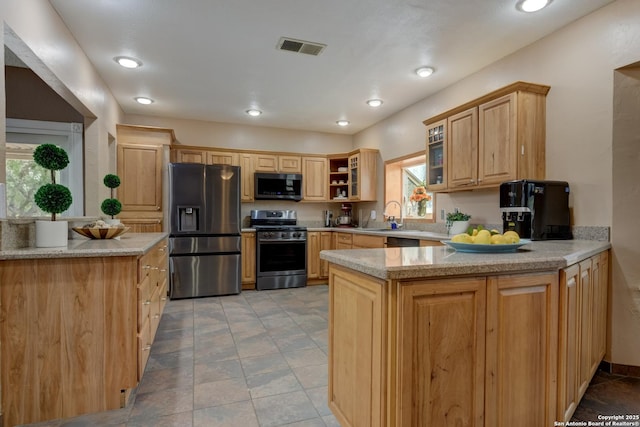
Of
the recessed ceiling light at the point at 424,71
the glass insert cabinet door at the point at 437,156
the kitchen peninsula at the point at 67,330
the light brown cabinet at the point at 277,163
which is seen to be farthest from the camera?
the light brown cabinet at the point at 277,163

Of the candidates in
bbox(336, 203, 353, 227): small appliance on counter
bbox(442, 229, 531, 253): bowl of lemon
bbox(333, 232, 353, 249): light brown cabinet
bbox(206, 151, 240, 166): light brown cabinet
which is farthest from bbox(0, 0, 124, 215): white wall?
bbox(336, 203, 353, 227): small appliance on counter

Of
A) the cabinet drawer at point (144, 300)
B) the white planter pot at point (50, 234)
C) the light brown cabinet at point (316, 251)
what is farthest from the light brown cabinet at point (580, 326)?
the light brown cabinet at point (316, 251)

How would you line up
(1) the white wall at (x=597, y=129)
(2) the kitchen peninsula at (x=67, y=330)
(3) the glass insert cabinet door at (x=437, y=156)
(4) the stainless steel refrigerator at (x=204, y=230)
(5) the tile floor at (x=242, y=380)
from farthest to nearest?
(4) the stainless steel refrigerator at (x=204, y=230) → (3) the glass insert cabinet door at (x=437, y=156) → (1) the white wall at (x=597, y=129) → (5) the tile floor at (x=242, y=380) → (2) the kitchen peninsula at (x=67, y=330)

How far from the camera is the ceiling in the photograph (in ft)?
7.70

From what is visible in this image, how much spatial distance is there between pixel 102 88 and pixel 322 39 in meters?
2.53

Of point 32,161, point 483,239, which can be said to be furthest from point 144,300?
point 32,161

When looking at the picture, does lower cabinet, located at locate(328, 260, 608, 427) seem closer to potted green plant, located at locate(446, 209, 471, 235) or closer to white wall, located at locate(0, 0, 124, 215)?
potted green plant, located at locate(446, 209, 471, 235)

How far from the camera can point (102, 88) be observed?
359 cm

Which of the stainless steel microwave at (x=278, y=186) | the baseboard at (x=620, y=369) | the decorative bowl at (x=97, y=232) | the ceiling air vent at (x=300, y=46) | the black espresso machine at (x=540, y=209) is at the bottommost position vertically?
the baseboard at (x=620, y=369)

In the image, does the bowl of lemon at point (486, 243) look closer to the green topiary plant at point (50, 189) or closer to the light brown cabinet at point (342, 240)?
the green topiary plant at point (50, 189)

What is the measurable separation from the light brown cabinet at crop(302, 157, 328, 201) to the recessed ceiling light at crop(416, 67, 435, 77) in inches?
97.8

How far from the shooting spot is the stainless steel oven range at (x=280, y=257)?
191 inches

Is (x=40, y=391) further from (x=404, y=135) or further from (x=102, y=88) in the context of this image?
(x=404, y=135)

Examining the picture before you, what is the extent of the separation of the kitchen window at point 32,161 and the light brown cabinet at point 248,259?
6.71 ft
